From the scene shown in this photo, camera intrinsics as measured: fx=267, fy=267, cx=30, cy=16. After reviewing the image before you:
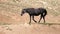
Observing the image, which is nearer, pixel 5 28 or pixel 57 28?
pixel 5 28

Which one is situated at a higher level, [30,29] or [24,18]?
[30,29]

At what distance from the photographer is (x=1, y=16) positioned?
21984 mm

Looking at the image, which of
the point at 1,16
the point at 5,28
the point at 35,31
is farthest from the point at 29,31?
the point at 1,16

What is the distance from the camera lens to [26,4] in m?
28.0

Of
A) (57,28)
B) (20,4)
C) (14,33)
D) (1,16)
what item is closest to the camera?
(14,33)

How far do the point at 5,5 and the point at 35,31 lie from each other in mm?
12550

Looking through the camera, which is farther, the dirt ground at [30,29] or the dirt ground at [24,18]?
the dirt ground at [24,18]

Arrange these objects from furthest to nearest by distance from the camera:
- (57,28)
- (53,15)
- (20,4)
Answer: (20,4), (53,15), (57,28)

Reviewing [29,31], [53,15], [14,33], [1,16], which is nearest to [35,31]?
[29,31]

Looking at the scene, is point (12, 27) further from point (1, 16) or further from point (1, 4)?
point (1, 4)

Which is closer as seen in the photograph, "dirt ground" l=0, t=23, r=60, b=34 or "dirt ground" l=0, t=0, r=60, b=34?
"dirt ground" l=0, t=23, r=60, b=34

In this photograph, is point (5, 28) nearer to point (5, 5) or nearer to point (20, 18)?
point (20, 18)

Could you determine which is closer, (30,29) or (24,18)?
(30,29)

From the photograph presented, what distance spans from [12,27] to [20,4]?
13474mm
